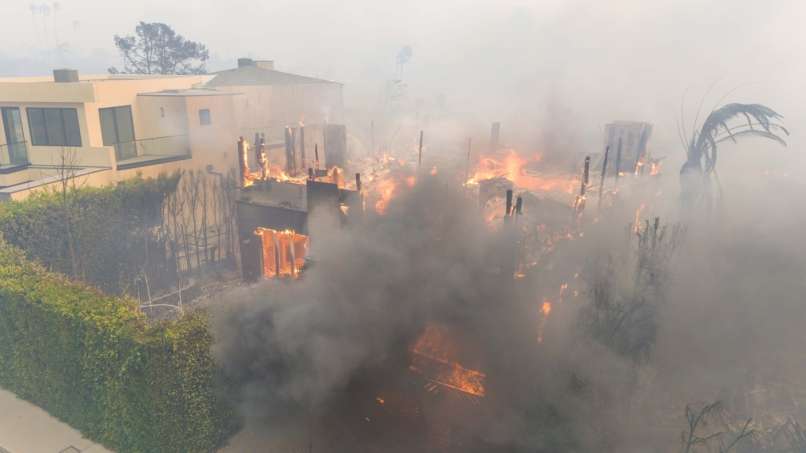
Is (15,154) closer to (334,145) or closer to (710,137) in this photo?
(334,145)

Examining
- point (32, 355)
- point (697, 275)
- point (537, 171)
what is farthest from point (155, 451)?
point (537, 171)

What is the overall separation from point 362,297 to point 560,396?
4.08 metres

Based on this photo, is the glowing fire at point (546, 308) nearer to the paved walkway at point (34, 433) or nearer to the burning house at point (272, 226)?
the burning house at point (272, 226)

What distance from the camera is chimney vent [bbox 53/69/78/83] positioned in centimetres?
1914

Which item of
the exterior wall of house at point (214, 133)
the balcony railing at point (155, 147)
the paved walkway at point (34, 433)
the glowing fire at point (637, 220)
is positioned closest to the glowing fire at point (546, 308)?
the glowing fire at point (637, 220)

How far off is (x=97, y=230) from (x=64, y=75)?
8.32m

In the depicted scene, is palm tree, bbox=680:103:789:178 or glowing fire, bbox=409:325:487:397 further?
palm tree, bbox=680:103:789:178

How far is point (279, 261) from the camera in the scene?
1625 centimetres

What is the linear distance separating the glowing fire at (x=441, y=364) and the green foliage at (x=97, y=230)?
9036 mm

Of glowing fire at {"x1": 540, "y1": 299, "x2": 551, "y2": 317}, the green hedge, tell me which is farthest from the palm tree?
the green hedge

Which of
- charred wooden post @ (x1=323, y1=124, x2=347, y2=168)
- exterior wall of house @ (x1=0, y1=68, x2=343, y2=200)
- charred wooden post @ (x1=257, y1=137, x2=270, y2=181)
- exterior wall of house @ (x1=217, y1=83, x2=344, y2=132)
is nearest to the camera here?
exterior wall of house @ (x1=0, y1=68, x2=343, y2=200)

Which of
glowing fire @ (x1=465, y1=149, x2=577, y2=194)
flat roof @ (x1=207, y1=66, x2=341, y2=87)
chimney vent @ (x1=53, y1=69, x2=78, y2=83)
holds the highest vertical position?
flat roof @ (x1=207, y1=66, x2=341, y2=87)

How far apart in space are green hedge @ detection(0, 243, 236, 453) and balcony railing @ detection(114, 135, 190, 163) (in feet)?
36.6

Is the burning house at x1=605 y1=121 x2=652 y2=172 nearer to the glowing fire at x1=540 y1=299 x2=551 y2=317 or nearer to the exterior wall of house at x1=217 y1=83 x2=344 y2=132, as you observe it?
the glowing fire at x1=540 y1=299 x2=551 y2=317
